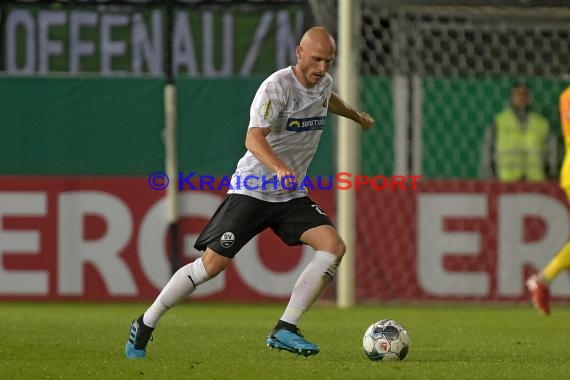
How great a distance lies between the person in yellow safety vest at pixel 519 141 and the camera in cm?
1277

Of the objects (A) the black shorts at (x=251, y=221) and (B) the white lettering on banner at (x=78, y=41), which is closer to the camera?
(A) the black shorts at (x=251, y=221)

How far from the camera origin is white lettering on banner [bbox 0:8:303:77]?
558 inches

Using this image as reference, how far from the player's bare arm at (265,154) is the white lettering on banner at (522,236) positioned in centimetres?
540

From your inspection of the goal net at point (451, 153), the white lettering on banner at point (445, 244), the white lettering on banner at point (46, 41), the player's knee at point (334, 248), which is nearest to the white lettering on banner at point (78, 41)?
the white lettering on banner at point (46, 41)

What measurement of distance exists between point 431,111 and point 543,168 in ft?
3.81

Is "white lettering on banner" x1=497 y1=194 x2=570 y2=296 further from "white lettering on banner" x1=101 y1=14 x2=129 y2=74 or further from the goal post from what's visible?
"white lettering on banner" x1=101 y1=14 x2=129 y2=74

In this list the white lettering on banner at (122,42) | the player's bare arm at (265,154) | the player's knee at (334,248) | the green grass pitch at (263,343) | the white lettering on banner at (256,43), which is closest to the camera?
the green grass pitch at (263,343)

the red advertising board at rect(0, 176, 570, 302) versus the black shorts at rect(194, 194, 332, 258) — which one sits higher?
the black shorts at rect(194, 194, 332, 258)

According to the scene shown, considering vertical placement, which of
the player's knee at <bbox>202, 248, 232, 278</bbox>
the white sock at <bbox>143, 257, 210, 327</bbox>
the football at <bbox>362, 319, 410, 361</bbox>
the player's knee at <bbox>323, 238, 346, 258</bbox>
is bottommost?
the football at <bbox>362, 319, 410, 361</bbox>

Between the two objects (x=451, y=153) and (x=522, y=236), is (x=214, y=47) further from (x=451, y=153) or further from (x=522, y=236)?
(x=522, y=236)

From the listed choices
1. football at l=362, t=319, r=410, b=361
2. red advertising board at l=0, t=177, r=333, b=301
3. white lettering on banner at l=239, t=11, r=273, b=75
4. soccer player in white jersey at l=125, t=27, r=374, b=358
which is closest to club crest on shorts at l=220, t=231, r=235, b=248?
soccer player in white jersey at l=125, t=27, r=374, b=358

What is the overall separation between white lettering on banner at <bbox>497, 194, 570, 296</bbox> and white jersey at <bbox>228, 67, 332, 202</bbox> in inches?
196

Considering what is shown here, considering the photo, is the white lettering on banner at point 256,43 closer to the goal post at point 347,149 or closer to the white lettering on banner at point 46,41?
the goal post at point 347,149

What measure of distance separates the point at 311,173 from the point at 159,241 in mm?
1463
